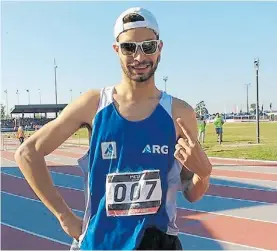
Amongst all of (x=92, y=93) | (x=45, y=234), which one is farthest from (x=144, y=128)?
(x=45, y=234)

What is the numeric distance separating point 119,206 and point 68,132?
0.41m

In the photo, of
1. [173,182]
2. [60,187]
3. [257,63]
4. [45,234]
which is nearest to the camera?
[173,182]

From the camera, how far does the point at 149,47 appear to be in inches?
76.7

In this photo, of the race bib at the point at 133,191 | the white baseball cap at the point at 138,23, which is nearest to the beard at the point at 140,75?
the white baseball cap at the point at 138,23

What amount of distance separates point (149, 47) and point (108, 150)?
0.50 meters

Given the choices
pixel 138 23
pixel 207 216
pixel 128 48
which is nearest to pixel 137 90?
pixel 128 48

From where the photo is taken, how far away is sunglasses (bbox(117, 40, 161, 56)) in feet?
6.35

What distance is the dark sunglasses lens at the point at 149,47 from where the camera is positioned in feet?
6.36

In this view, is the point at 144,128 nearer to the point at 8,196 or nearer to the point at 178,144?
the point at 178,144

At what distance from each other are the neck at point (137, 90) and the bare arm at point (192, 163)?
0.13 meters

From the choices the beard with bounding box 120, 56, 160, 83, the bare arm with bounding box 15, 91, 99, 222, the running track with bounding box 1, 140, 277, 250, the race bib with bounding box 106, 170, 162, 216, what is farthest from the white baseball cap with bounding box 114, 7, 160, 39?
the running track with bounding box 1, 140, 277, 250

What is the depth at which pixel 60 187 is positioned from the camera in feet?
33.4

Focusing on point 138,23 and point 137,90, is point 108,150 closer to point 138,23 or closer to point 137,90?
point 137,90

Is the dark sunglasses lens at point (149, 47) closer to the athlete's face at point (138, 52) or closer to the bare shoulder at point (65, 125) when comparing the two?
the athlete's face at point (138, 52)
